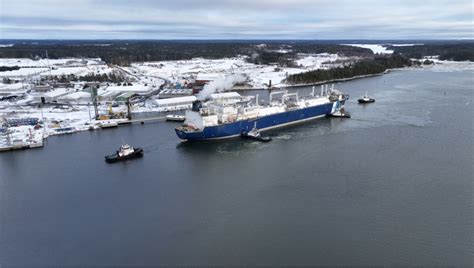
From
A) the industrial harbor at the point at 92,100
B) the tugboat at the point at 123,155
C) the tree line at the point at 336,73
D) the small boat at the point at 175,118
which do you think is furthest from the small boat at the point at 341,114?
the tree line at the point at 336,73

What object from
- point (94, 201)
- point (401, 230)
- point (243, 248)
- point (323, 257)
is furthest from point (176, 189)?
point (401, 230)

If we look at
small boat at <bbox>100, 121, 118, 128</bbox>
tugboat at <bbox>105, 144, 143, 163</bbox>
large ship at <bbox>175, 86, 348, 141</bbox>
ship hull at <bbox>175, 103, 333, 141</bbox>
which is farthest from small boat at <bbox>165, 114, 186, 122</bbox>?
tugboat at <bbox>105, 144, 143, 163</bbox>

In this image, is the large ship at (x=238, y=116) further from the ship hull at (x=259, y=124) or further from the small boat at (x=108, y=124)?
the small boat at (x=108, y=124)

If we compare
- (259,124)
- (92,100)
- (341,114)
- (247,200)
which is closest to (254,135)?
(259,124)

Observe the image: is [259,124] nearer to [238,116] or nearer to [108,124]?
[238,116]

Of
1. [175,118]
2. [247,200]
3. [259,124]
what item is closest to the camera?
[247,200]

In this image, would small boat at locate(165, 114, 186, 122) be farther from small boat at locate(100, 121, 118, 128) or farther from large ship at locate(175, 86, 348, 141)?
small boat at locate(100, 121, 118, 128)

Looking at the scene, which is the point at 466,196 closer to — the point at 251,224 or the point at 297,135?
the point at 251,224

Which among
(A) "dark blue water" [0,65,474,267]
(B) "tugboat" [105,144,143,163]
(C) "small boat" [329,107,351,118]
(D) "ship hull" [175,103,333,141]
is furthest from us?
(C) "small boat" [329,107,351,118]
